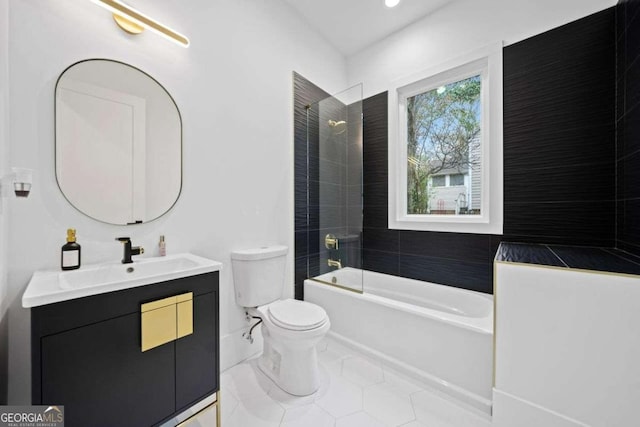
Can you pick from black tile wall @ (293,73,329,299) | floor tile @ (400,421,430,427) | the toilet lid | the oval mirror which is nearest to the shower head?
black tile wall @ (293,73,329,299)

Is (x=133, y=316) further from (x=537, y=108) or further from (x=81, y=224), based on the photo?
(x=537, y=108)

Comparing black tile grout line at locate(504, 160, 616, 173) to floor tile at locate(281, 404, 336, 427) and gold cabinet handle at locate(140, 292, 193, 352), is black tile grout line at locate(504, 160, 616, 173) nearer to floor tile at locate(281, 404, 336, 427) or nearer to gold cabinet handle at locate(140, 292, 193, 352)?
floor tile at locate(281, 404, 336, 427)

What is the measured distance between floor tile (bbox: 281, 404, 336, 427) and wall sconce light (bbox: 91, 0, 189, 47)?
2.20 m

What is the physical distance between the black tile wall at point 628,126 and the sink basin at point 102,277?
7.40 ft

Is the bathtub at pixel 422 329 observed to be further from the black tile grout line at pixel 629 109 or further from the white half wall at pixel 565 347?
the black tile grout line at pixel 629 109

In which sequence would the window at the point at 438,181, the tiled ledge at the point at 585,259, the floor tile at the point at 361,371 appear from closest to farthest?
the tiled ledge at the point at 585,259
the floor tile at the point at 361,371
the window at the point at 438,181

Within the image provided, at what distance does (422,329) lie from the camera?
1.61 metres

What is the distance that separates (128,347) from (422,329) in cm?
158

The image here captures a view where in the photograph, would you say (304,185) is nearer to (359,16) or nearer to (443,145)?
(443,145)

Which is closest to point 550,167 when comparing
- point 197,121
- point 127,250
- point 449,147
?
point 449,147

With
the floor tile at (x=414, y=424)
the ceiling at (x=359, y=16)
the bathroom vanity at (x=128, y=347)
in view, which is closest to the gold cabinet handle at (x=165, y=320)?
the bathroom vanity at (x=128, y=347)

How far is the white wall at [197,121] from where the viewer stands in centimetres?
105

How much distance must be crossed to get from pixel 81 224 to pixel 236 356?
1308 mm

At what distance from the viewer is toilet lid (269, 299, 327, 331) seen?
58.6 inches
